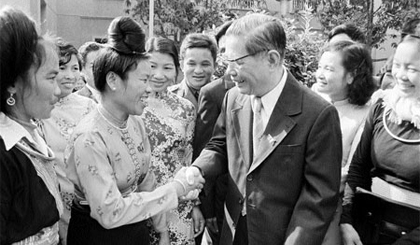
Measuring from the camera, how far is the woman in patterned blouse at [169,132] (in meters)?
3.14

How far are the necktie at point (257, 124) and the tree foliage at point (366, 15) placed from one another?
23.7 ft

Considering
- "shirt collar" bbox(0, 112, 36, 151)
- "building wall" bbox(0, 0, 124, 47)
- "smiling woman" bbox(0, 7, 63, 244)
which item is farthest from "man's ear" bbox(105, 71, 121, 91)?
"building wall" bbox(0, 0, 124, 47)

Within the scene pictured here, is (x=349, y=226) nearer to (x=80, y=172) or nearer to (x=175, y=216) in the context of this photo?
(x=175, y=216)

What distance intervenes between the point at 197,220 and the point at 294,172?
53.7 inches

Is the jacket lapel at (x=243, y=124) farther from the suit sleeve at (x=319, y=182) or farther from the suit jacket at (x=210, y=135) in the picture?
the suit jacket at (x=210, y=135)

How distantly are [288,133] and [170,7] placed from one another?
776 centimetres

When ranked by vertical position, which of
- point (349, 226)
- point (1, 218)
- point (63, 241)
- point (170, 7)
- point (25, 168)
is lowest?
point (63, 241)

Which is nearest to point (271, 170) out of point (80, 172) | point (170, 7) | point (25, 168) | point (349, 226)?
point (349, 226)

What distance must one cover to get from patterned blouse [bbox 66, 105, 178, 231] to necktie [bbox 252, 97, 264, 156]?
0.50m

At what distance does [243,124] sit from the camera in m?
2.48

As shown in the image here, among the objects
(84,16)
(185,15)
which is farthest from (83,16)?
(185,15)

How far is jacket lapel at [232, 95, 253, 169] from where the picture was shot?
7.93 feet

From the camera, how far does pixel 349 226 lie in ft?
8.59

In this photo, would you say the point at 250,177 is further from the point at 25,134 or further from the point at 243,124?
the point at 25,134
